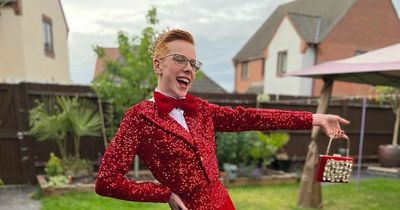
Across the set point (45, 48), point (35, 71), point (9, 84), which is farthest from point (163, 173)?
point (45, 48)

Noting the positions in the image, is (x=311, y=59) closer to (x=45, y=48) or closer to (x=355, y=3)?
(x=355, y=3)

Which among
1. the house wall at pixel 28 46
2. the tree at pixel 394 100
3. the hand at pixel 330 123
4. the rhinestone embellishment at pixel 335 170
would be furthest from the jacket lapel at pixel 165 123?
the house wall at pixel 28 46

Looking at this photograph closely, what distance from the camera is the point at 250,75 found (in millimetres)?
24109

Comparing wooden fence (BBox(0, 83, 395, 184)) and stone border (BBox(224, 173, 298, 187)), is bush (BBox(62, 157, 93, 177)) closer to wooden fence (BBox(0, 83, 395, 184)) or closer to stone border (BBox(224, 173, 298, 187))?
wooden fence (BBox(0, 83, 395, 184))

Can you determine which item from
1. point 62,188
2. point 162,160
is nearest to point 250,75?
point 62,188

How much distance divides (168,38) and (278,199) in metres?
5.36

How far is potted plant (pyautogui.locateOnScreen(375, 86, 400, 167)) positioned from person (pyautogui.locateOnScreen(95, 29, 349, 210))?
29.4 feet

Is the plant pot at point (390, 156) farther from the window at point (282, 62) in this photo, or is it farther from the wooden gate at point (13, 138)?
the window at point (282, 62)

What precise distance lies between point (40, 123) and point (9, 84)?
1091 mm

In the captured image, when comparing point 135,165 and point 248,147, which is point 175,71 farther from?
point 248,147

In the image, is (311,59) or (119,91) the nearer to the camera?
(119,91)

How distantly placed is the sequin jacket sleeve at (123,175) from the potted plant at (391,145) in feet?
31.2

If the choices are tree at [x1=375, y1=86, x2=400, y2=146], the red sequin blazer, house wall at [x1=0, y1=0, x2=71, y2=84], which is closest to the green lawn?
tree at [x1=375, y1=86, x2=400, y2=146]

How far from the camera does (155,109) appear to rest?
1590 millimetres
